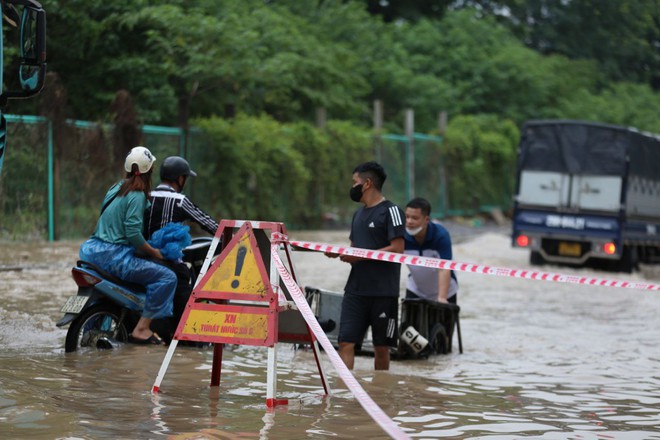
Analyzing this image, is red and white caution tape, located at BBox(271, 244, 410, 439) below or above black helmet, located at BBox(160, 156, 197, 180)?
below

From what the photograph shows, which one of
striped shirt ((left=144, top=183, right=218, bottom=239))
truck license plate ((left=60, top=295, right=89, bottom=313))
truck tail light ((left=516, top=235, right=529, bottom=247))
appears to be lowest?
truck license plate ((left=60, top=295, right=89, bottom=313))

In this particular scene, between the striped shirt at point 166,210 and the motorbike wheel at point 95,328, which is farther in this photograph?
the striped shirt at point 166,210

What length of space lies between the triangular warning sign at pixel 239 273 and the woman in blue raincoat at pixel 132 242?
1661mm

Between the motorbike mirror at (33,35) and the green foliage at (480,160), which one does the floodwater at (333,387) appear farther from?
the green foliage at (480,160)

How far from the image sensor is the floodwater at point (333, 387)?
6980 millimetres

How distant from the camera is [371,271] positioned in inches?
357

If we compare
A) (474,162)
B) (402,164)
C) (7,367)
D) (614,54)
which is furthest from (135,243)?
(614,54)

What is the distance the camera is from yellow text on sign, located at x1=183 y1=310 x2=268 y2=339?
7.57m

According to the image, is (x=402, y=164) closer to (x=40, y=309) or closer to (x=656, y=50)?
(x=40, y=309)

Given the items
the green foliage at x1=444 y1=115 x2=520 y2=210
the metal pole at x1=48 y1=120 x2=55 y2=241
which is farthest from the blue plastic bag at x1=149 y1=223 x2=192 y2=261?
the green foliage at x1=444 y1=115 x2=520 y2=210

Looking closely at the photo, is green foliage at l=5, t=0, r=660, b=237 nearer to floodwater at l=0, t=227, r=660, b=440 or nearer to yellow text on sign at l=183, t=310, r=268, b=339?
floodwater at l=0, t=227, r=660, b=440

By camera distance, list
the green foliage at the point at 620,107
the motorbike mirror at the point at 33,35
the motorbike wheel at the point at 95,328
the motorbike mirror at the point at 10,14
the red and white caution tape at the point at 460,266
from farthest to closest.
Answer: the green foliage at the point at 620,107 → the motorbike wheel at the point at 95,328 → the motorbike mirror at the point at 10,14 → the motorbike mirror at the point at 33,35 → the red and white caution tape at the point at 460,266

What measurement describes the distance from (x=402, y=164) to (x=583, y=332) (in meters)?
18.6

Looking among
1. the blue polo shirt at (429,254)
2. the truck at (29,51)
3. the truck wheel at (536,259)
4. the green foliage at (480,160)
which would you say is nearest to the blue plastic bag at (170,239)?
the truck at (29,51)
